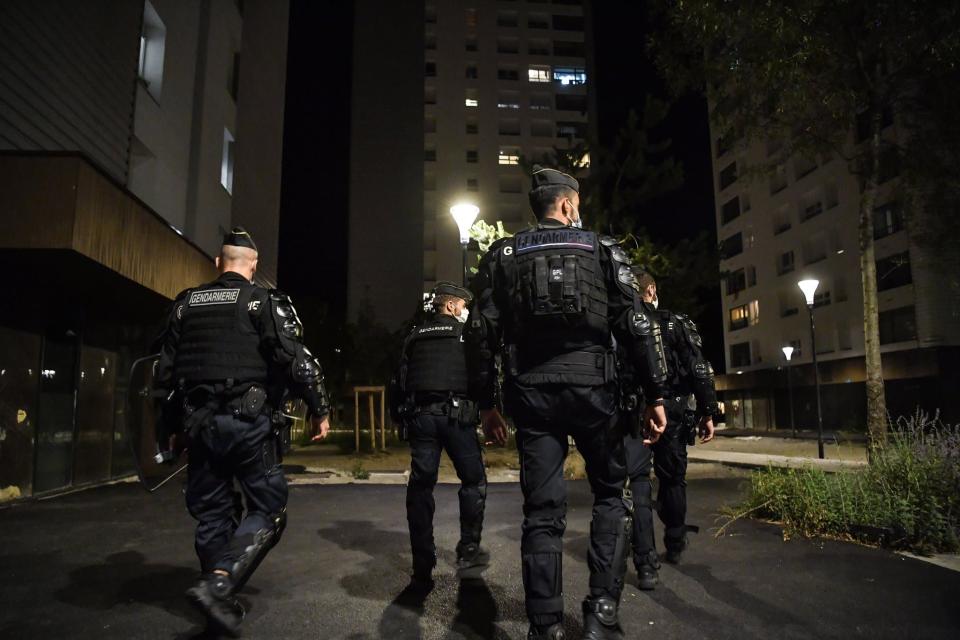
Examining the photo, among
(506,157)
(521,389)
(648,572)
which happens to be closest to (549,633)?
(521,389)

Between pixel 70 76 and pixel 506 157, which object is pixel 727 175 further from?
Answer: pixel 70 76

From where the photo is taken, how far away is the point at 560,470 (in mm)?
2967

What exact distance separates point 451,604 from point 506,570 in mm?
846

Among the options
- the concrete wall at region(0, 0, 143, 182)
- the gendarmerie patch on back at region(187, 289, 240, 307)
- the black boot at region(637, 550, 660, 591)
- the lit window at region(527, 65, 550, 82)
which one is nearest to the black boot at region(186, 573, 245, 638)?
the gendarmerie patch on back at region(187, 289, 240, 307)

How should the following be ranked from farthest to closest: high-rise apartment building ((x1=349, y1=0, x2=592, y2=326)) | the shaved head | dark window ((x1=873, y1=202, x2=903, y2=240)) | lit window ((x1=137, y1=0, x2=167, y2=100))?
high-rise apartment building ((x1=349, y1=0, x2=592, y2=326)) → dark window ((x1=873, y1=202, x2=903, y2=240)) → lit window ((x1=137, y1=0, x2=167, y2=100)) → the shaved head

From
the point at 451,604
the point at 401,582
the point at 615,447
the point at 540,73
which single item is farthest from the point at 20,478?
the point at 540,73

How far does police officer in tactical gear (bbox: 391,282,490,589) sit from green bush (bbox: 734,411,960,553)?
→ 122 inches

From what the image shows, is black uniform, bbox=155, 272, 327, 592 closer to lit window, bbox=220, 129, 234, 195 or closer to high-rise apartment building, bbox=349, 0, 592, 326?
lit window, bbox=220, 129, 234, 195

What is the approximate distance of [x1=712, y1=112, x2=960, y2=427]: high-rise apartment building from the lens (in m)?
25.0

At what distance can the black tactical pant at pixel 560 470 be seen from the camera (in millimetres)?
2830

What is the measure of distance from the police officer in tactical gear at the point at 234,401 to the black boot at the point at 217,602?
28mm

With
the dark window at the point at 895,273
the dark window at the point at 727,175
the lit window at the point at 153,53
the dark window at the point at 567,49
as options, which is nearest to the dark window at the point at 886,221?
the dark window at the point at 895,273

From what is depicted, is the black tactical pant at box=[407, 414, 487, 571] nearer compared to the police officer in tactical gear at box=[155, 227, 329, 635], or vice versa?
the police officer in tactical gear at box=[155, 227, 329, 635]

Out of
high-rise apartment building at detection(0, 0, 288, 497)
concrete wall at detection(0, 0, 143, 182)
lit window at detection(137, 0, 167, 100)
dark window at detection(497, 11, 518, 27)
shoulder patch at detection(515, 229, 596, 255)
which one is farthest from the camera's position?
dark window at detection(497, 11, 518, 27)
